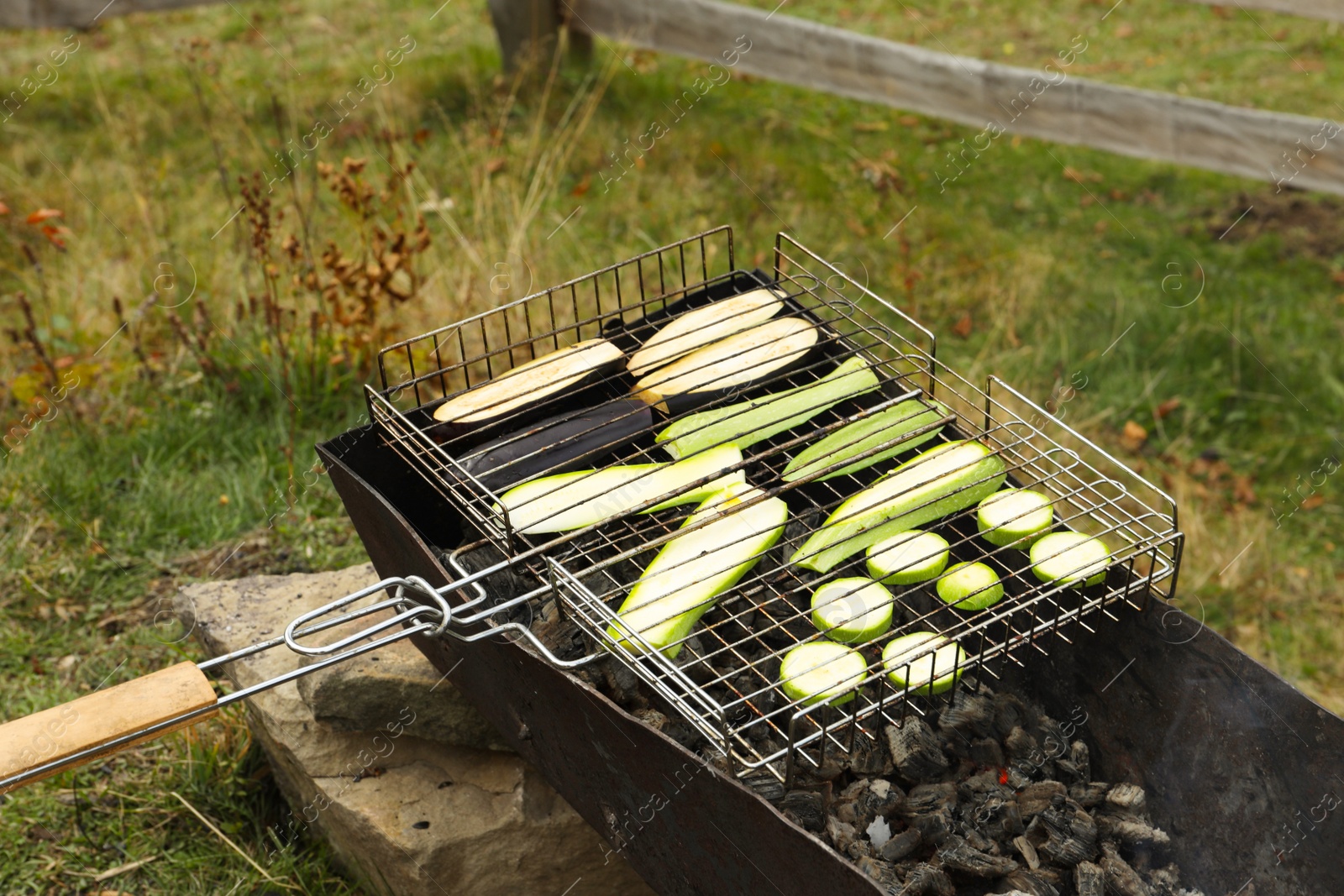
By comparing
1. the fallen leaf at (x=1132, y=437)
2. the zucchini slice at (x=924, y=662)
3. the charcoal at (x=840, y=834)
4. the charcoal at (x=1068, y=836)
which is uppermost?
the zucchini slice at (x=924, y=662)

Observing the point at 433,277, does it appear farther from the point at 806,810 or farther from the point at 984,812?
the point at 984,812

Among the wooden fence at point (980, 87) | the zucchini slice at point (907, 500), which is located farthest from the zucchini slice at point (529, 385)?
the wooden fence at point (980, 87)

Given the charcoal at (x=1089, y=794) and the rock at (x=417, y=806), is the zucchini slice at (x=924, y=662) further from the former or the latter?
the rock at (x=417, y=806)

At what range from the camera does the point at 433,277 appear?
224 inches

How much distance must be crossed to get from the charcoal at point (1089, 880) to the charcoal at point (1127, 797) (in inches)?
7.7

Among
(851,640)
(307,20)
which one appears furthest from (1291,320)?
(307,20)

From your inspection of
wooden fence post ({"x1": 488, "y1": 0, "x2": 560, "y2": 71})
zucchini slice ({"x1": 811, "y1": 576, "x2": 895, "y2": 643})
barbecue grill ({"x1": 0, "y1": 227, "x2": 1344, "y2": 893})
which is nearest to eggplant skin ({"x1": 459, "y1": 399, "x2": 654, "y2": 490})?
barbecue grill ({"x1": 0, "y1": 227, "x2": 1344, "y2": 893})

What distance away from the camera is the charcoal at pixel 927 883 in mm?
2590

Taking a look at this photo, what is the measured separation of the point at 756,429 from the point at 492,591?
2.68 ft

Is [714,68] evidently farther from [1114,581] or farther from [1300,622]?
[1114,581]

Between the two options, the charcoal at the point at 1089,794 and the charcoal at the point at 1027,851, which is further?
the charcoal at the point at 1089,794

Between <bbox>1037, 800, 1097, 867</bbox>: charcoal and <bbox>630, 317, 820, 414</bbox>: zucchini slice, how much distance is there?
1353 mm

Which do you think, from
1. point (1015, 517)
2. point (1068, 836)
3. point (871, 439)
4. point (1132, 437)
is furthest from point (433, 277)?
point (1068, 836)

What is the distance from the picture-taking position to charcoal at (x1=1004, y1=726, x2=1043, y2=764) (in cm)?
290
